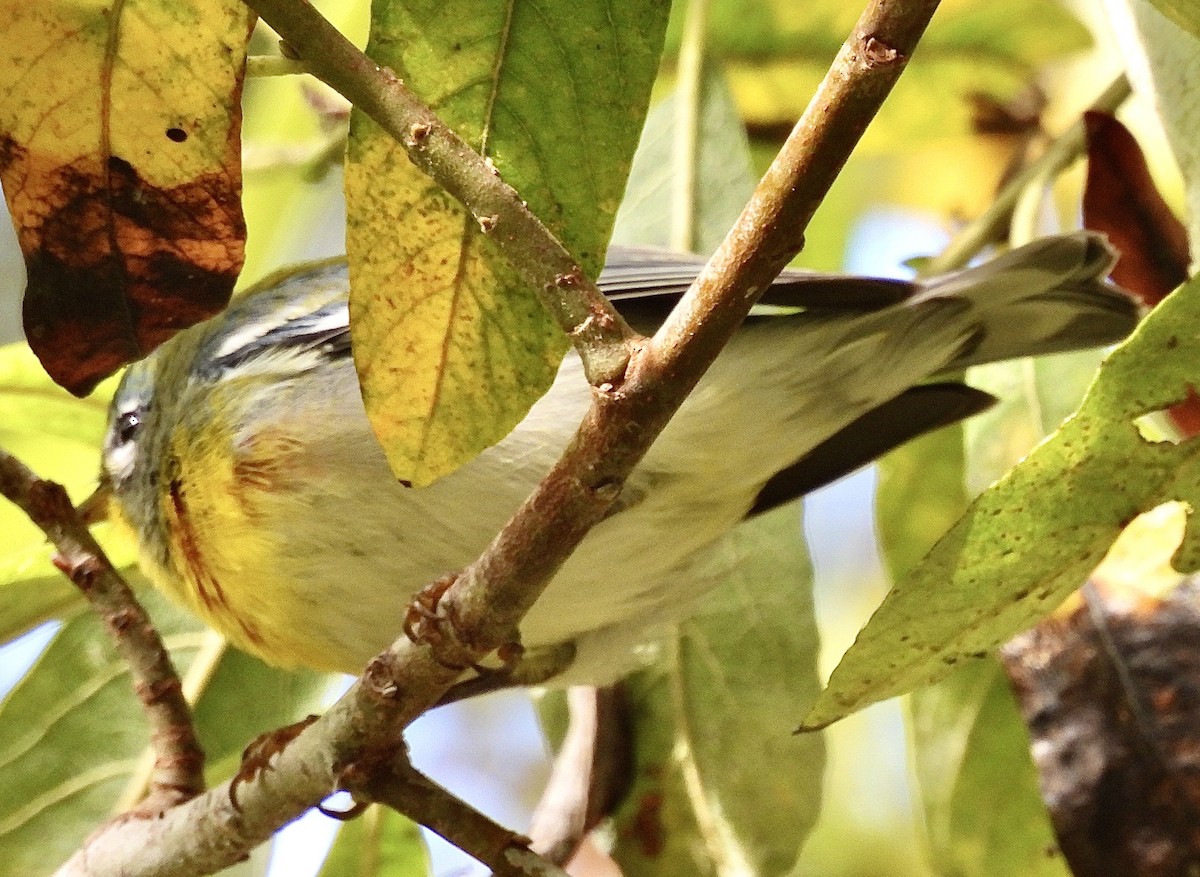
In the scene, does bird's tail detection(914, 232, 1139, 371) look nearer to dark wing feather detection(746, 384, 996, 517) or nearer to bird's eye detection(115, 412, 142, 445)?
dark wing feather detection(746, 384, 996, 517)

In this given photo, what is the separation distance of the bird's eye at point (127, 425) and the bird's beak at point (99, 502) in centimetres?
7

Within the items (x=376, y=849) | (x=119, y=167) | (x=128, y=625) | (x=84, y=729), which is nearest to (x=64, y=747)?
(x=84, y=729)

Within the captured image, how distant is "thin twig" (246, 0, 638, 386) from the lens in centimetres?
100

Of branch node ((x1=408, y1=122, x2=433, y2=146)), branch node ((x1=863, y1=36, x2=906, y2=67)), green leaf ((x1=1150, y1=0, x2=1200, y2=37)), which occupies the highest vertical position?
green leaf ((x1=1150, y1=0, x2=1200, y2=37))

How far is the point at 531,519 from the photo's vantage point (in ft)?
3.52

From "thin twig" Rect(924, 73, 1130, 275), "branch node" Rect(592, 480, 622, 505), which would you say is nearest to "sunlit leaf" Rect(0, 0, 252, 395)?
"branch node" Rect(592, 480, 622, 505)

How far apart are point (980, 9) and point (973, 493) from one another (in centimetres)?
103

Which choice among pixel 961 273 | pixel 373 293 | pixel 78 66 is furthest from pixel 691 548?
pixel 78 66

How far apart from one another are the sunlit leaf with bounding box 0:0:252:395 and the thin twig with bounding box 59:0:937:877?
22cm

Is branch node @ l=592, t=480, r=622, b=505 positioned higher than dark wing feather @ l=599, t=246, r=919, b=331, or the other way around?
dark wing feather @ l=599, t=246, r=919, b=331

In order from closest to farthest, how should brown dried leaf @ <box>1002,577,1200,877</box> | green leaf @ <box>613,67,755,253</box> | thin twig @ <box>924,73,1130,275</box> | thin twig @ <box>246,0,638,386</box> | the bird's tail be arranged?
thin twig @ <box>246,0,638,386</box> < brown dried leaf @ <box>1002,577,1200,877</box> < the bird's tail < thin twig @ <box>924,73,1130,275</box> < green leaf @ <box>613,67,755,253</box>

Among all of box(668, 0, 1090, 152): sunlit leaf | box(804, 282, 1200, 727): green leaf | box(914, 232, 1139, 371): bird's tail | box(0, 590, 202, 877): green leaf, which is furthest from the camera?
box(668, 0, 1090, 152): sunlit leaf

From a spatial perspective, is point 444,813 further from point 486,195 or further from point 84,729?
point 84,729

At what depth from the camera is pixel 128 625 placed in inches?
62.9
